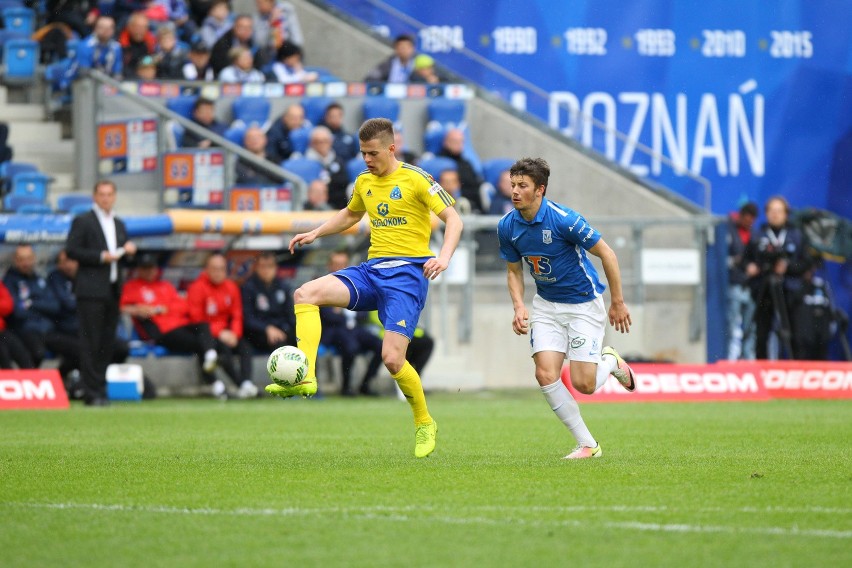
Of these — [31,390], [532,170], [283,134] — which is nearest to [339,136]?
[283,134]

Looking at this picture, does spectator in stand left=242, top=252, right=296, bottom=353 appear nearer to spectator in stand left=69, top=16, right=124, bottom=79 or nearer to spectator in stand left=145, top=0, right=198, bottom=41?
spectator in stand left=69, top=16, right=124, bottom=79

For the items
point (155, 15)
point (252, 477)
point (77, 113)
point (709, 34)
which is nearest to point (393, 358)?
point (252, 477)

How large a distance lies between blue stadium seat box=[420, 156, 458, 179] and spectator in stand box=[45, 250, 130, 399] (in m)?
4.62

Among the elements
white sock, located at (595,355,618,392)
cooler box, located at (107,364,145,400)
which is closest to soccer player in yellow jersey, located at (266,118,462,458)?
white sock, located at (595,355,618,392)

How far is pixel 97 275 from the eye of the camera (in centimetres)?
1451

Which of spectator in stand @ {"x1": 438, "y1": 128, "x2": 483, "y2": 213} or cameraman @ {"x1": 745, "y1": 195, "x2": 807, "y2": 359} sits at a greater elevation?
spectator in stand @ {"x1": 438, "y1": 128, "x2": 483, "y2": 213}

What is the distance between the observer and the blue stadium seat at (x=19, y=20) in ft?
63.5

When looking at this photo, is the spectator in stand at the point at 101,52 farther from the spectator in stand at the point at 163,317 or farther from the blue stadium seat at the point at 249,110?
the spectator in stand at the point at 163,317

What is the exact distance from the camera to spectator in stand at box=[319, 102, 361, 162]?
741 inches

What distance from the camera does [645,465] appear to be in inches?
331

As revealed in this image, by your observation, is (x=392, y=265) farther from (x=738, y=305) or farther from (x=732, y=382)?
(x=738, y=305)

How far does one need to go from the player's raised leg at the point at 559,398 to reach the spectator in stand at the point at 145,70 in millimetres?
11442

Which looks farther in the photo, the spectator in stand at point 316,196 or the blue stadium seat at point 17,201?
the spectator in stand at point 316,196

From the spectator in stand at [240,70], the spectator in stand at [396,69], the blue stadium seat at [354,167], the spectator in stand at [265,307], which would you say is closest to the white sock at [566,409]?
the spectator in stand at [265,307]
